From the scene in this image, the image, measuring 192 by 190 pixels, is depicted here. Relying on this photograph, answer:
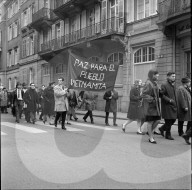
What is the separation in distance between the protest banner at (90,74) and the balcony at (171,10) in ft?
26.3

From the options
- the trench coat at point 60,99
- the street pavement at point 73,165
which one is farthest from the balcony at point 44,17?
the street pavement at point 73,165

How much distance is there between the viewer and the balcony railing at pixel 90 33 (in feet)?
68.4

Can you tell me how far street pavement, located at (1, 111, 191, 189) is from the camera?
2074 millimetres

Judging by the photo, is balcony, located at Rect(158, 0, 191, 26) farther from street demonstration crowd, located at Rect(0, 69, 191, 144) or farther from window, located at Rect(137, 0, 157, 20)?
street demonstration crowd, located at Rect(0, 69, 191, 144)

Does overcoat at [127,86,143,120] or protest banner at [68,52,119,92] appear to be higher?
protest banner at [68,52,119,92]

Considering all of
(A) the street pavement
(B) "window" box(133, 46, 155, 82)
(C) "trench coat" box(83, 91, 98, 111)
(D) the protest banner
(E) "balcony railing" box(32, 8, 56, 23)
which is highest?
(E) "balcony railing" box(32, 8, 56, 23)

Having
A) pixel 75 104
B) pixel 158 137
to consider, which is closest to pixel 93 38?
pixel 75 104

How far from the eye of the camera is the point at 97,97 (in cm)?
1664

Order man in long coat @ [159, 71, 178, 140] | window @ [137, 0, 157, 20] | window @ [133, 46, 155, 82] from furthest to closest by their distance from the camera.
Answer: window @ [133, 46, 155, 82] → window @ [137, 0, 157, 20] → man in long coat @ [159, 71, 178, 140]

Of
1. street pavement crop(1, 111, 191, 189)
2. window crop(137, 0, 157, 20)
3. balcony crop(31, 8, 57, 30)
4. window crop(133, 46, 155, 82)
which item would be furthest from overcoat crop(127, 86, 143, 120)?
balcony crop(31, 8, 57, 30)

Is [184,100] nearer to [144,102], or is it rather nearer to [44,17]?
[144,102]

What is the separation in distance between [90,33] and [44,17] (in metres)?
9.42

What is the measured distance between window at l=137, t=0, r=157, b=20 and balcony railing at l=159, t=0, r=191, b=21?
4.62 feet

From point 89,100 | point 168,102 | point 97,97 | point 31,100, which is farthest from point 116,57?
point 168,102
